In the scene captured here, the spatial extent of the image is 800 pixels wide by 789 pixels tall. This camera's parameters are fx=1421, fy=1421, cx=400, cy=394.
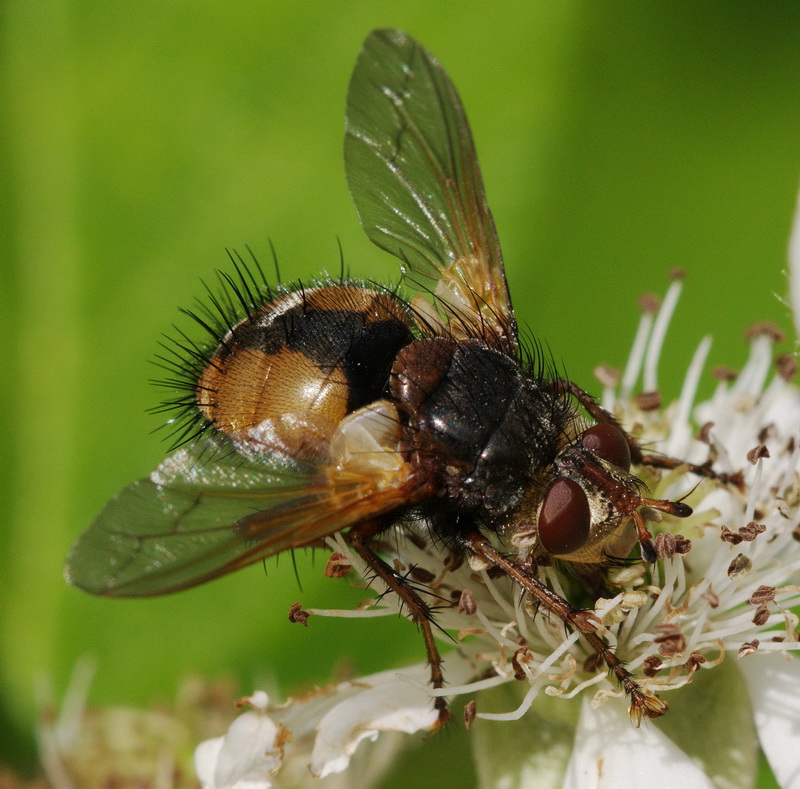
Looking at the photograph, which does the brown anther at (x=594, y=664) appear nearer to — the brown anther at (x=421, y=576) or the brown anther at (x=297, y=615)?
the brown anther at (x=421, y=576)

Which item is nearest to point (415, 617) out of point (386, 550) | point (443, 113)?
point (386, 550)

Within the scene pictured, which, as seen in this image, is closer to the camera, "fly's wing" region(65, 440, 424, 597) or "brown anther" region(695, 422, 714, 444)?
"fly's wing" region(65, 440, 424, 597)

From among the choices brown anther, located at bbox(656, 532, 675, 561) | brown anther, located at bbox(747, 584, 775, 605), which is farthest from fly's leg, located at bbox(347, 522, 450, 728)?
brown anther, located at bbox(747, 584, 775, 605)

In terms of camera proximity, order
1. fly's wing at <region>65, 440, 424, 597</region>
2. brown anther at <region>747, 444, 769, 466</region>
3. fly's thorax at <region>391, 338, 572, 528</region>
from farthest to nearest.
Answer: brown anther at <region>747, 444, 769, 466</region>
fly's thorax at <region>391, 338, 572, 528</region>
fly's wing at <region>65, 440, 424, 597</region>

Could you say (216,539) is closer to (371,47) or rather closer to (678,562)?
(678,562)

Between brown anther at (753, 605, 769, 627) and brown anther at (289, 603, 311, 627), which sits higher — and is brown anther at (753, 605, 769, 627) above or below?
below

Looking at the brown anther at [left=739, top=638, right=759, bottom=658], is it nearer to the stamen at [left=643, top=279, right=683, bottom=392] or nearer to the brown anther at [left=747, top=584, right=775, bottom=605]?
the brown anther at [left=747, top=584, right=775, bottom=605]

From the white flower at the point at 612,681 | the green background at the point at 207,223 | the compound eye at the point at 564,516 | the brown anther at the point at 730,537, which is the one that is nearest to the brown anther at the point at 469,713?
the white flower at the point at 612,681
